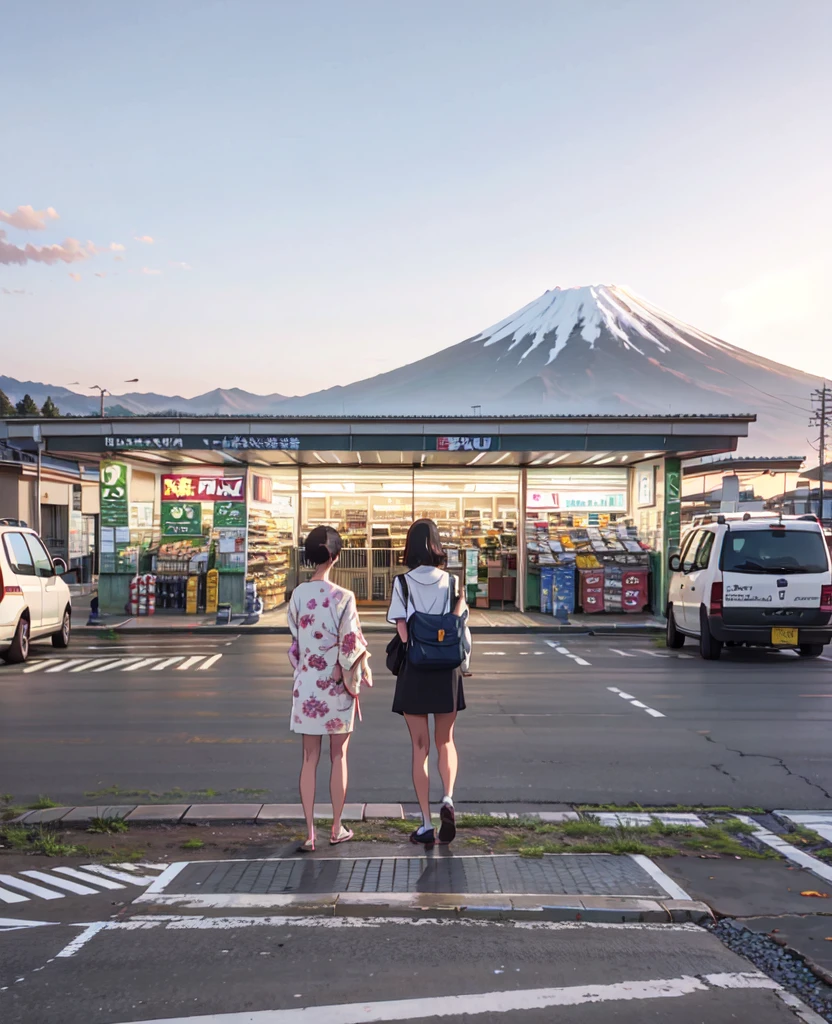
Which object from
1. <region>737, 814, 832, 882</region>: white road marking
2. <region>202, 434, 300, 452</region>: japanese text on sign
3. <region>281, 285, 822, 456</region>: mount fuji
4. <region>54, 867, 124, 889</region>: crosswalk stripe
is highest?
<region>281, 285, 822, 456</region>: mount fuji

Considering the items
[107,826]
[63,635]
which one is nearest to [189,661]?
[63,635]

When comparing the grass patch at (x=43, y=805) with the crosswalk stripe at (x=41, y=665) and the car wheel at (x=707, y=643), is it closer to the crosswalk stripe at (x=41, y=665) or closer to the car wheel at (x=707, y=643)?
the crosswalk stripe at (x=41, y=665)

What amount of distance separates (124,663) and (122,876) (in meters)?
9.21

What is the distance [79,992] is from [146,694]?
759 cm

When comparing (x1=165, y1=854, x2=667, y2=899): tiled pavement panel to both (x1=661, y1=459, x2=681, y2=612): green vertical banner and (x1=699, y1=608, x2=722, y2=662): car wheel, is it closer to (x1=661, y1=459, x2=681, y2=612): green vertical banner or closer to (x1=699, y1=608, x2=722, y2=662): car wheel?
(x1=699, y1=608, x2=722, y2=662): car wheel

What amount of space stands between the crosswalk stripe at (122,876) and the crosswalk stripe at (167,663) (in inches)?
320

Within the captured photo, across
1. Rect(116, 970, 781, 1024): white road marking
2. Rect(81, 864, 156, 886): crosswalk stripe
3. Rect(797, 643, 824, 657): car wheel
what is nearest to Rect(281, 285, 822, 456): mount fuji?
Rect(797, 643, 824, 657): car wheel

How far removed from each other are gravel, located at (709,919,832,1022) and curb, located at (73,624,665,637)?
13912mm

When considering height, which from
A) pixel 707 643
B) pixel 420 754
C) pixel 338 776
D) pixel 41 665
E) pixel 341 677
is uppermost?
pixel 341 677

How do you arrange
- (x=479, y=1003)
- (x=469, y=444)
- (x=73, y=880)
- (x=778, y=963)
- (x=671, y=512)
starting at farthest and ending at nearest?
1. (x=671, y=512)
2. (x=469, y=444)
3. (x=73, y=880)
4. (x=778, y=963)
5. (x=479, y=1003)

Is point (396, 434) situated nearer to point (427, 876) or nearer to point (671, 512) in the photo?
point (671, 512)

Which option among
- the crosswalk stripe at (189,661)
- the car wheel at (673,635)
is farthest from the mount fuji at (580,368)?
the crosswalk stripe at (189,661)

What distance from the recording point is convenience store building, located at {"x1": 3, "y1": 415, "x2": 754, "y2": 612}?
19.5 m

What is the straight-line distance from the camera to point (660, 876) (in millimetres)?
4605
